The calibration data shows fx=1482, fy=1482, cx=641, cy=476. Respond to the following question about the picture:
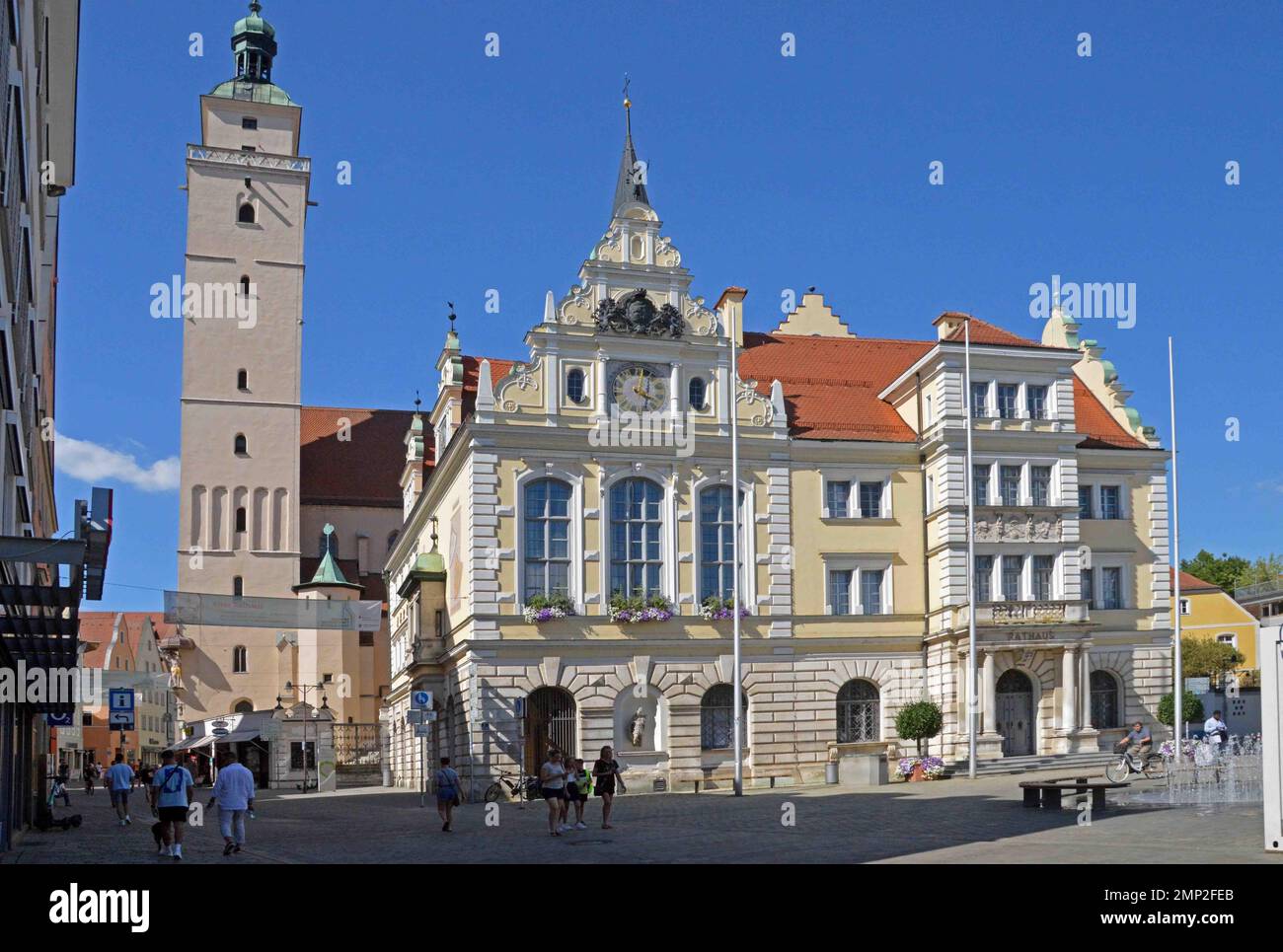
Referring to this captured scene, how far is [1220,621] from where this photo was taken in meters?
83.8

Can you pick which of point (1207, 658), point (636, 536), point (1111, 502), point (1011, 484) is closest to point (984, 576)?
point (1011, 484)

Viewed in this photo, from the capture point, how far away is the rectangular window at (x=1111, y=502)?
52.7 meters

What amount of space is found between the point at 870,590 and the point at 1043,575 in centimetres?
587

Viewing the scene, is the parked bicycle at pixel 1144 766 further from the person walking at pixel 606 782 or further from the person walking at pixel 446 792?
the person walking at pixel 446 792

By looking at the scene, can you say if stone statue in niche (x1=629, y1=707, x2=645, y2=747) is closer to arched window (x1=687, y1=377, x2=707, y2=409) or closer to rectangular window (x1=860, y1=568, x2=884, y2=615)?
rectangular window (x1=860, y1=568, x2=884, y2=615)

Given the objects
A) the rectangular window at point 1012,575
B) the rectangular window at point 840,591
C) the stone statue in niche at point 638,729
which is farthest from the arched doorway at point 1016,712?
the stone statue in niche at point 638,729

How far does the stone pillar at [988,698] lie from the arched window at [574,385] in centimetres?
1561

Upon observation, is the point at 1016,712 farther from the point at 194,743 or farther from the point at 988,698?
the point at 194,743

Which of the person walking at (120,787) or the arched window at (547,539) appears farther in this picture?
the arched window at (547,539)

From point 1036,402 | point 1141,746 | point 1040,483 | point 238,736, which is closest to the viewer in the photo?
point 1141,746
